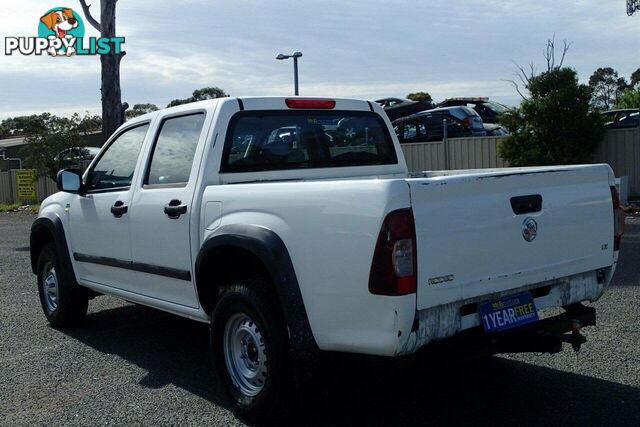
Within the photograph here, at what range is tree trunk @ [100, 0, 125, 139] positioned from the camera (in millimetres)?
17375

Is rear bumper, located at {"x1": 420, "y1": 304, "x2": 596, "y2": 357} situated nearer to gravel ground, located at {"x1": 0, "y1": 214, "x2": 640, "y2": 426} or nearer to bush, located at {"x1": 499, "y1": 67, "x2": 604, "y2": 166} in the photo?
gravel ground, located at {"x1": 0, "y1": 214, "x2": 640, "y2": 426}

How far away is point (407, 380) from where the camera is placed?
202 inches

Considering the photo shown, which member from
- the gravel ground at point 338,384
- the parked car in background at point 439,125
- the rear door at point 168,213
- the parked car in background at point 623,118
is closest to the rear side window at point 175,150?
the rear door at point 168,213

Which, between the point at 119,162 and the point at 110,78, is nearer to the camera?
the point at 119,162

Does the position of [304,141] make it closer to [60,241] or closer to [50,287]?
[60,241]

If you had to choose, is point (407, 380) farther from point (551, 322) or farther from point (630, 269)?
point (630, 269)

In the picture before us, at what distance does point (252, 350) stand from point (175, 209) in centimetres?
114

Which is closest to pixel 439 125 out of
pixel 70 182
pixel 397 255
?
pixel 70 182

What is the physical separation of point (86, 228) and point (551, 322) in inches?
154

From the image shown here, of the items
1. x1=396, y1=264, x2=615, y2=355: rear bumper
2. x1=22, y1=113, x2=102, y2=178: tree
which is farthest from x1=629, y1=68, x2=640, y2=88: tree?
x1=396, y1=264, x2=615, y2=355: rear bumper

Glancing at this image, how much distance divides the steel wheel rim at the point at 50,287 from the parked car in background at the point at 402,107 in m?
18.6

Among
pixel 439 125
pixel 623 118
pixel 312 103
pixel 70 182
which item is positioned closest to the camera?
pixel 312 103

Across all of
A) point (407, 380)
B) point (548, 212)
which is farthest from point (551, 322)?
point (407, 380)

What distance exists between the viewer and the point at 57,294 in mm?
7023
